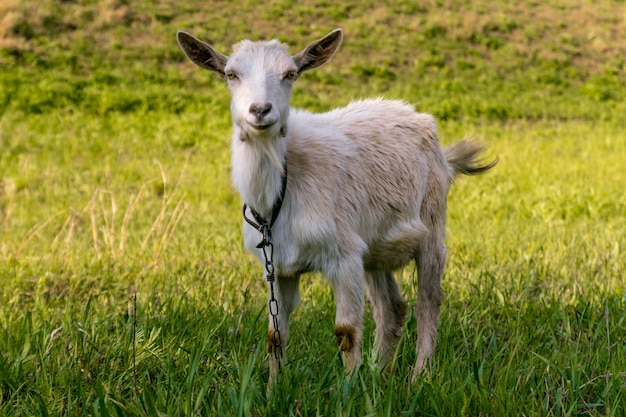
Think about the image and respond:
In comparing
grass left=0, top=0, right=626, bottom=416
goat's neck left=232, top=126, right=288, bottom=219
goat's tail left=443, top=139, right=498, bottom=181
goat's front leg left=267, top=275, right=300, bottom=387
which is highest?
goat's neck left=232, top=126, right=288, bottom=219

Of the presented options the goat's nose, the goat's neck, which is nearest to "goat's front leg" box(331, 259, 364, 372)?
the goat's neck

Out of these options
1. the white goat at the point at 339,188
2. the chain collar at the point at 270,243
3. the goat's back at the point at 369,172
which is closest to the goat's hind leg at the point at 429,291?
the white goat at the point at 339,188

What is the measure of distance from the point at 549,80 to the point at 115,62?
1210 centimetres

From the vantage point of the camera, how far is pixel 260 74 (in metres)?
3.19

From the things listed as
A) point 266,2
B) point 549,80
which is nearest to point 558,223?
point 549,80

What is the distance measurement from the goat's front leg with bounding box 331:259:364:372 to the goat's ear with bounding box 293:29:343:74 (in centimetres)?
100

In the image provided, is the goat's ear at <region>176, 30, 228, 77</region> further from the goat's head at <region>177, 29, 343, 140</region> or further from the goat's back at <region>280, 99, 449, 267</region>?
the goat's back at <region>280, 99, 449, 267</region>

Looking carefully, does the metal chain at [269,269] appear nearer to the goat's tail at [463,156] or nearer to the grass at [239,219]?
the grass at [239,219]

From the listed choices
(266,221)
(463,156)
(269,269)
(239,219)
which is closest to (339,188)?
(266,221)

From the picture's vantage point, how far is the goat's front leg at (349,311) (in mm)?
3408

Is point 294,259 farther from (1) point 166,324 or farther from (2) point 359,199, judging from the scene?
(1) point 166,324

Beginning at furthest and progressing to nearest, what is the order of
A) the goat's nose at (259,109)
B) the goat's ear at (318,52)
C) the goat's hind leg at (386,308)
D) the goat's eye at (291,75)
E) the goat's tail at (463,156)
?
the goat's tail at (463,156) → the goat's hind leg at (386,308) → the goat's ear at (318,52) → the goat's eye at (291,75) → the goat's nose at (259,109)

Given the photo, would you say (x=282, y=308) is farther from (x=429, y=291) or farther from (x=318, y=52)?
(x=318, y=52)

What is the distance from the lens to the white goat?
10.9 ft
